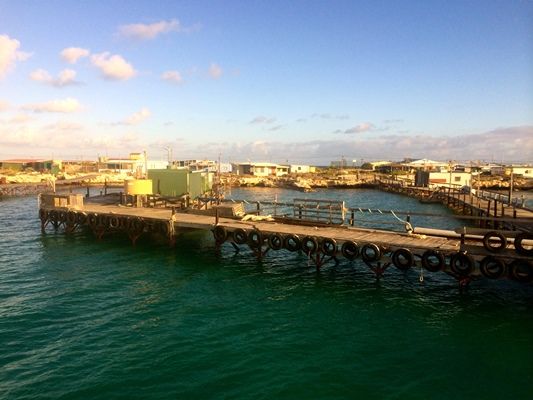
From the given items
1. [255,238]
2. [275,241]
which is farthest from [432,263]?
[255,238]

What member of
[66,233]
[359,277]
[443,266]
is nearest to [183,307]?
[359,277]

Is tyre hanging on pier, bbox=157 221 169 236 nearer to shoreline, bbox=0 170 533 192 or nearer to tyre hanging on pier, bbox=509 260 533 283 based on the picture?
tyre hanging on pier, bbox=509 260 533 283

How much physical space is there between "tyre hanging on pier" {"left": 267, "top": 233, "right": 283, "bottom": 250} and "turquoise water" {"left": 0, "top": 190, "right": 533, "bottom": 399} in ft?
5.80

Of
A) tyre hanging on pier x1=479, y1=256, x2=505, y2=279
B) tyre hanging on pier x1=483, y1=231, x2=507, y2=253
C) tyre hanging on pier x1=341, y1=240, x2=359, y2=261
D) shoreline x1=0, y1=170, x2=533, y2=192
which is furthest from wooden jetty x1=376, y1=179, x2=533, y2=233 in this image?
shoreline x1=0, y1=170, x2=533, y2=192

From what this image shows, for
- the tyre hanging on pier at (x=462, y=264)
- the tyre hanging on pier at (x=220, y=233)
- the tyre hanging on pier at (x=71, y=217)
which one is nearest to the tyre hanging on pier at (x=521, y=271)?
the tyre hanging on pier at (x=462, y=264)

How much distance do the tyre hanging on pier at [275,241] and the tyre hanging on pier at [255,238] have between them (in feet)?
2.39

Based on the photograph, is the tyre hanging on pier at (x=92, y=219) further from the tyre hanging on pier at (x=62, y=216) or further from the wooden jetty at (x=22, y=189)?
the wooden jetty at (x=22, y=189)

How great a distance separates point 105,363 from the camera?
15.3 metres

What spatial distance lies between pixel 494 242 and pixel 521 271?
6.69 feet

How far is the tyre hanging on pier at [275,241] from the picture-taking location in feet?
92.9

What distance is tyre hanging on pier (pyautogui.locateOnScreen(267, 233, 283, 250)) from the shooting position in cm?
2832

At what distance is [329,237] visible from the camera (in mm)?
26688

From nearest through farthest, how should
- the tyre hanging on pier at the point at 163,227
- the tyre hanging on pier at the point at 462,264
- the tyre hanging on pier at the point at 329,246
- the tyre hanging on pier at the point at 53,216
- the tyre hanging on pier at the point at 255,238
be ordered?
the tyre hanging on pier at the point at 462,264
the tyre hanging on pier at the point at 329,246
the tyre hanging on pier at the point at 255,238
the tyre hanging on pier at the point at 163,227
the tyre hanging on pier at the point at 53,216

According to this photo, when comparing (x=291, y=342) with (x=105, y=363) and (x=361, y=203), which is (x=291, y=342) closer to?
(x=105, y=363)
